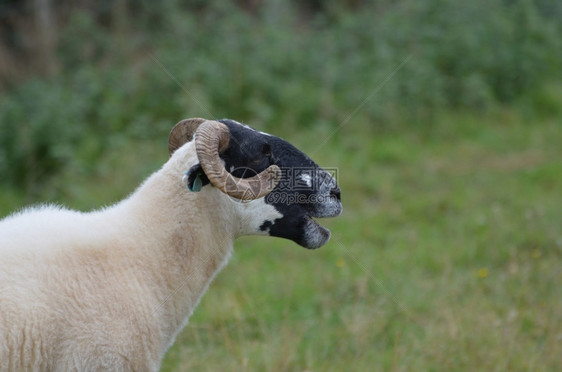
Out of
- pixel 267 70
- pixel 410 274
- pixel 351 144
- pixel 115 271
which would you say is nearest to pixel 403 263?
pixel 410 274

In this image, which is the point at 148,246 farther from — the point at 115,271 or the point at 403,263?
the point at 403,263

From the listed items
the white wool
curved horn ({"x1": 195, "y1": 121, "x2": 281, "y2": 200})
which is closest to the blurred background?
the white wool

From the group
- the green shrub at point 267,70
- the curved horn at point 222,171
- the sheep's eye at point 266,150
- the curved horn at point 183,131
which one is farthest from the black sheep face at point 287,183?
the green shrub at point 267,70

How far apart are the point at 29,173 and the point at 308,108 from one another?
14.0ft

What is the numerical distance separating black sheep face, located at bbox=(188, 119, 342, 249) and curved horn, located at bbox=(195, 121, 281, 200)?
0.37 feet

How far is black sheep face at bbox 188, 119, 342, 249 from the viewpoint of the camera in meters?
3.69

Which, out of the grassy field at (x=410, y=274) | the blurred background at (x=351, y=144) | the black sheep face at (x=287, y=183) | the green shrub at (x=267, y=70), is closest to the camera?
the black sheep face at (x=287, y=183)

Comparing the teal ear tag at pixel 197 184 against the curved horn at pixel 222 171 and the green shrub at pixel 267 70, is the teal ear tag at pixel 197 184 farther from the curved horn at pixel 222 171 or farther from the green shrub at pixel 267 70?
the green shrub at pixel 267 70

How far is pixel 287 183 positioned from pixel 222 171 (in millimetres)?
555

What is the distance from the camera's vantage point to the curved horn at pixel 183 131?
3895 millimetres

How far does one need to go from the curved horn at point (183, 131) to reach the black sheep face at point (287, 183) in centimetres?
24

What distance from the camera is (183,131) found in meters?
3.92

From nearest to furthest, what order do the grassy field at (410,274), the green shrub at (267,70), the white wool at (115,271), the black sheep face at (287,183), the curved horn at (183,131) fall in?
the white wool at (115,271) < the black sheep face at (287,183) < the curved horn at (183,131) < the grassy field at (410,274) < the green shrub at (267,70)

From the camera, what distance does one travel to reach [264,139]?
12.3ft
